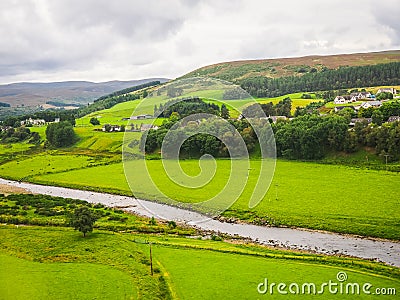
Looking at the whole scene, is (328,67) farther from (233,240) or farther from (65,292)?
(65,292)

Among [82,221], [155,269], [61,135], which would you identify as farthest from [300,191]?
[61,135]

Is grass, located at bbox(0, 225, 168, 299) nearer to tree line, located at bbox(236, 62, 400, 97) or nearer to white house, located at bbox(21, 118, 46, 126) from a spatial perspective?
white house, located at bbox(21, 118, 46, 126)

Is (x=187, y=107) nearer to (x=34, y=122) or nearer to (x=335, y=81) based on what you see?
(x=335, y=81)

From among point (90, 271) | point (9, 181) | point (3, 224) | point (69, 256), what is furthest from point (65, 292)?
point (9, 181)

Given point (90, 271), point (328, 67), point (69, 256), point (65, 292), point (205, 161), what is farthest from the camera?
point (328, 67)

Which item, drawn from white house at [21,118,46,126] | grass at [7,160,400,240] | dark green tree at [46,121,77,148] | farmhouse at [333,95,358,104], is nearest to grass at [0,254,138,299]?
grass at [7,160,400,240]
